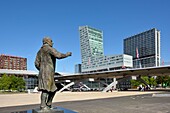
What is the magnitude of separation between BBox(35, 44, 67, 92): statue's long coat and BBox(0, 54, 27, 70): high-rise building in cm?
12559

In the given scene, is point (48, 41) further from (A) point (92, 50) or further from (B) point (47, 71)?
(A) point (92, 50)

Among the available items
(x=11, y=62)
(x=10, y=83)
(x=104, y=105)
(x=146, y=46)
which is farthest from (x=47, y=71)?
(x=11, y=62)

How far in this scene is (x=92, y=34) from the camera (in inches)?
6604

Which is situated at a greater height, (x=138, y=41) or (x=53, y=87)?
(x=138, y=41)

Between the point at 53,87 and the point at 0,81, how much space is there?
59126 millimetres

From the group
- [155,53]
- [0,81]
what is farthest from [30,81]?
[155,53]

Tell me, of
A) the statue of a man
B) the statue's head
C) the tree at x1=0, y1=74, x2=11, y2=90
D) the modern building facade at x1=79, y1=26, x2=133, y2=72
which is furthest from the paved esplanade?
the modern building facade at x1=79, y1=26, x2=133, y2=72

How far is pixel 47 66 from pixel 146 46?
387ft

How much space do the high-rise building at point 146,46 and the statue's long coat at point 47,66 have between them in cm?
9562

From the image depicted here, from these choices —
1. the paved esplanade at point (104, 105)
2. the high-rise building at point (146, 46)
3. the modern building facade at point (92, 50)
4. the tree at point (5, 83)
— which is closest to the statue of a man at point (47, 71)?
the paved esplanade at point (104, 105)

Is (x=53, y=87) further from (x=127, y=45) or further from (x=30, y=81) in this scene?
(x=127, y=45)

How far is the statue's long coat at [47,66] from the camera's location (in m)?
6.52

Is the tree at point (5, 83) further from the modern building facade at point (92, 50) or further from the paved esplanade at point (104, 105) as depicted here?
the modern building facade at point (92, 50)

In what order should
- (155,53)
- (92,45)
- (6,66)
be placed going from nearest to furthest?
(155,53), (6,66), (92,45)
